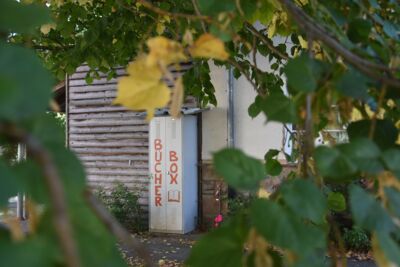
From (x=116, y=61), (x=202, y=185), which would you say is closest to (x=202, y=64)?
(x=116, y=61)

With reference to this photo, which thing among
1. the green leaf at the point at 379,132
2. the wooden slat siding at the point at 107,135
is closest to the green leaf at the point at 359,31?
the green leaf at the point at 379,132

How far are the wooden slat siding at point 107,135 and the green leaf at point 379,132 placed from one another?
6580mm

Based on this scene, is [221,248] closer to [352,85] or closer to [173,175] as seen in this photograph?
[352,85]

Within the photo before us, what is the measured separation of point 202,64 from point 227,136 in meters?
4.00

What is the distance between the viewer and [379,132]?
75cm

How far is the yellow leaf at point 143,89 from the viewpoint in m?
0.66

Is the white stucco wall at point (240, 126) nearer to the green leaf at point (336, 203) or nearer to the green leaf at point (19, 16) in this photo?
the green leaf at point (336, 203)

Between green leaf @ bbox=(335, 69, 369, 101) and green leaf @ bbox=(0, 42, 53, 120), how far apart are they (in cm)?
41

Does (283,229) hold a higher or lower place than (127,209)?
higher

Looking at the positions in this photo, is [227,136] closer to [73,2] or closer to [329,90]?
[73,2]

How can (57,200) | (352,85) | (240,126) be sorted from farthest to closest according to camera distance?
(240,126), (352,85), (57,200)

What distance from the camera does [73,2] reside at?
322 cm

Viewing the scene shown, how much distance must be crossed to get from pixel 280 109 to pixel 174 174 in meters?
6.51

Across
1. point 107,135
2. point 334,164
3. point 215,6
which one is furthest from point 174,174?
point 334,164
